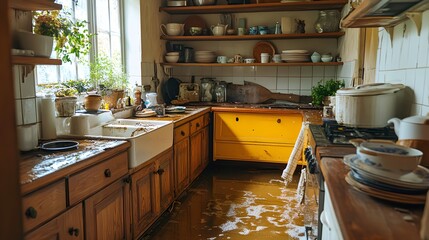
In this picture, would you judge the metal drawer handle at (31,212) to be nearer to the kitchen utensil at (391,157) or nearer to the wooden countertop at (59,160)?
the wooden countertop at (59,160)

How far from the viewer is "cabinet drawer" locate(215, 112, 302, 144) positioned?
3807 millimetres

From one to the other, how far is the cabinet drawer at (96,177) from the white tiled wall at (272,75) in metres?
2.54

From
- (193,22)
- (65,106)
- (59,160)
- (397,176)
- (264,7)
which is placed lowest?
(59,160)

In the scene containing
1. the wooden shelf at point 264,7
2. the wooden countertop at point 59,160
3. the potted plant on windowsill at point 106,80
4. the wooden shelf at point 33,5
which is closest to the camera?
the wooden countertop at point 59,160

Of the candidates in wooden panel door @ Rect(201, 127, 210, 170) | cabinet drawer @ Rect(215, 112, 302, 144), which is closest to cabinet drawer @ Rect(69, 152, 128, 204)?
wooden panel door @ Rect(201, 127, 210, 170)

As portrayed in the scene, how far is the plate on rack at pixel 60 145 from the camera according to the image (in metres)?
1.79

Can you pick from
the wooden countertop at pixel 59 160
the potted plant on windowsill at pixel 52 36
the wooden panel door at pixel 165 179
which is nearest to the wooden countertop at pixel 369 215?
the wooden countertop at pixel 59 160

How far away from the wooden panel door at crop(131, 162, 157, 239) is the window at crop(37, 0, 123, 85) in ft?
3.07

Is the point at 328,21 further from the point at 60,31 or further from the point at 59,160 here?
the point at 59,160

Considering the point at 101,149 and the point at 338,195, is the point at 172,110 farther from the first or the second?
the point at 338,195

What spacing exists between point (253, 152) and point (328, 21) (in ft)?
5.55

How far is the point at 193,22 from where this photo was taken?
14.1 feet

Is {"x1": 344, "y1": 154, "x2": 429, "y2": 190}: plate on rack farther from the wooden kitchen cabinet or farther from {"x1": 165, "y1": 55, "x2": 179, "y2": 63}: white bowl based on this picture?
{"x1": 165, "y1": 55, "x2": 179, "y2": 63}: white bowl

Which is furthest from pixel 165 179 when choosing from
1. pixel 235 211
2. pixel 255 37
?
pixel 255 37
